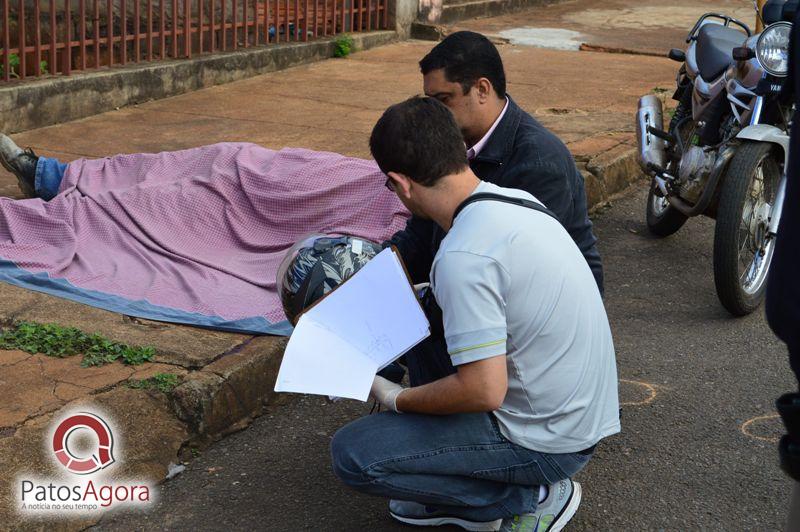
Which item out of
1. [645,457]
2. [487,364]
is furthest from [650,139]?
[487,364]

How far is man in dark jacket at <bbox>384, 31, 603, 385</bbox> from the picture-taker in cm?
323

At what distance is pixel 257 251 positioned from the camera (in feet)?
16.1

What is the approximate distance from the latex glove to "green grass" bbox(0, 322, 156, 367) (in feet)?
3.67

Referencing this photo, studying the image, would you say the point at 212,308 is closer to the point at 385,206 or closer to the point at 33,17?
the point at 385,206

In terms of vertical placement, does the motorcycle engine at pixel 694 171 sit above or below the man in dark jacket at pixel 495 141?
below

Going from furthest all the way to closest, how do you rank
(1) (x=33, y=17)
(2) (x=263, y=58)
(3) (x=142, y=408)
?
(2) (x=263, y=58) < (1) (x=33, y=17) < (3) (x=142, y=408)

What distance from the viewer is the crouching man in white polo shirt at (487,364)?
2496 mm

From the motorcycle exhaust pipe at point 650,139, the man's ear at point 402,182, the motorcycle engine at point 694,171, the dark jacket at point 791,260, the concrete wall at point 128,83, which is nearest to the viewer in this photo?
the dark jacket at point 791,260

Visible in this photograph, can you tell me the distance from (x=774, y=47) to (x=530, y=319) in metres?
2.73

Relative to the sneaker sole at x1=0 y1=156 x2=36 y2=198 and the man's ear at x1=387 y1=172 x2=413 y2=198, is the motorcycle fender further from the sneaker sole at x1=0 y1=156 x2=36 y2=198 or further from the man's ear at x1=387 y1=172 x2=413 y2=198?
the sneaker sole at x1=0 y1=156 x2=36 y2=198

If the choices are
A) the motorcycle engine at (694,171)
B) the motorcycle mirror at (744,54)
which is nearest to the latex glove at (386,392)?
the motorcycle engine at (694,171)

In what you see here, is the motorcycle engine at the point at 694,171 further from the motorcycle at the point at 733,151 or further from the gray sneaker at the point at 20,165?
the gray sneaker at the point at 20,165

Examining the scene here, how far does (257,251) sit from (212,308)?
0.69 m

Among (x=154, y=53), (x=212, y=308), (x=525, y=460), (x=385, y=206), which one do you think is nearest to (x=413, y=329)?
(x=525, y=460)
